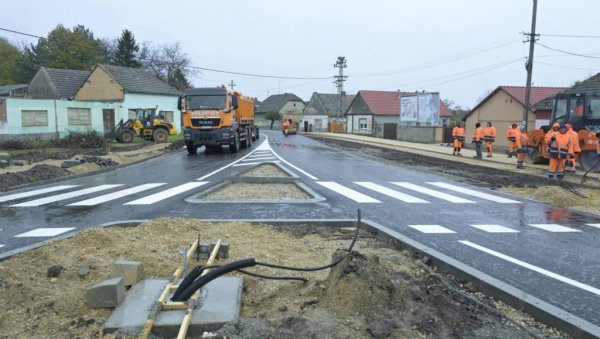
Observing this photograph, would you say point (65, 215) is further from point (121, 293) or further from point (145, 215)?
point (121, 293)


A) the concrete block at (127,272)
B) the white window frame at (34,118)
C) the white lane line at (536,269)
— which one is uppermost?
the white window frame at (34,118)

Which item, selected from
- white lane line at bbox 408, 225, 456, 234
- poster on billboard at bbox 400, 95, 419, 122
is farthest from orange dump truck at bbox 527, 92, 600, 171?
poster on billboard at bbox 400, 95, 419, 122

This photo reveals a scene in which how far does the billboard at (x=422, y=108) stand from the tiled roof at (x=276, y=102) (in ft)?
193

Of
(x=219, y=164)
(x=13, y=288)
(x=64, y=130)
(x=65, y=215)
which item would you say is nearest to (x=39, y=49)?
(x=64, y=130)

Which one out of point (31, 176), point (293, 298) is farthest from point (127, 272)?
point (31, 176)

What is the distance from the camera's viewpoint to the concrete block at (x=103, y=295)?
4.33 meters

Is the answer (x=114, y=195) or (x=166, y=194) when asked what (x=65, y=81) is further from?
(x=166, y=194)

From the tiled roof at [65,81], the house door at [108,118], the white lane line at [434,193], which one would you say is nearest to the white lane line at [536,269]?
the white lane line at [434,193]

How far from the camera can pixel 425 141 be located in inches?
1599

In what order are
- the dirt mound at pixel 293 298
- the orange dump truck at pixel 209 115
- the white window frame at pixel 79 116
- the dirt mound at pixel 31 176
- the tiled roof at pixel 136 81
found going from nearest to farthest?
the dirt mound at pixel 293 298 < the dirt mound at pixel 31 176 < the orange dump truck at pixel 209 115 < the white window frame at pixel 79 116 < the tiled roof at pixel 136 81

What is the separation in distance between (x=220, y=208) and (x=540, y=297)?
6269 mm

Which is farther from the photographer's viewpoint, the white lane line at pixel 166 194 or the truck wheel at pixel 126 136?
the truck wheel at pixel 126 136

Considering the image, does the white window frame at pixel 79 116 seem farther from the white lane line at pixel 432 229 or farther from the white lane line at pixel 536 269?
the white lane line at pixel 536 269

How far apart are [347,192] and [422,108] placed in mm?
33455
